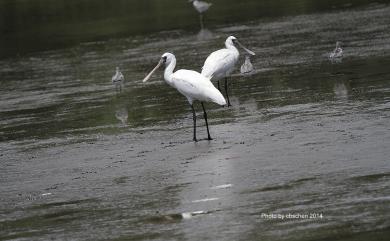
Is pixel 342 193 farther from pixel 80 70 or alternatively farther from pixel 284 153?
pixel 80 70

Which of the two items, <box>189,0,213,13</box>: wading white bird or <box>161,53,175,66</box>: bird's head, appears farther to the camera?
<box>189,0,213,13</box>: wading white bird

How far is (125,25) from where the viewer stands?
124 ft

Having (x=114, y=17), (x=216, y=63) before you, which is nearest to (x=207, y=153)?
(x=216, y=63)

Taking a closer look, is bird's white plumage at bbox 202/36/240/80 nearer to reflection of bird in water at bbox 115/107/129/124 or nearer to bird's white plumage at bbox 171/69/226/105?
reflection of bird in water at bbox 115/107/129/124

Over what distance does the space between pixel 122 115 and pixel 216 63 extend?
1966mm

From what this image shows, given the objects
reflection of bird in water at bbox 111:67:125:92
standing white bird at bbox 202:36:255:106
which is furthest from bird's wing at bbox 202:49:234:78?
reflection of bird in water at bbox 111:67:125:92

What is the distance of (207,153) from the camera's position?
14289 millimetres

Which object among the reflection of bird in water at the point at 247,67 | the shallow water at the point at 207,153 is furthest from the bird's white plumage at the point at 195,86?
the reflection of bird in water at the point at 247,67

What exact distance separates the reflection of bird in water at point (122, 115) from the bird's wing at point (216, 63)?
5.34 feet

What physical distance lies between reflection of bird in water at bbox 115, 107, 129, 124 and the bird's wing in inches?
64.1

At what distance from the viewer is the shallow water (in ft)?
33.9

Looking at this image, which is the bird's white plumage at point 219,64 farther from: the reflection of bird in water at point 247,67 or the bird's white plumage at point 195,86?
the reflection of bird in water at point 247,67

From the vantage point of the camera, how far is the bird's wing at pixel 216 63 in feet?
60.0

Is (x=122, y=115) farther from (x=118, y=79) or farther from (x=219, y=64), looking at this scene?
(x=118, y=79)
